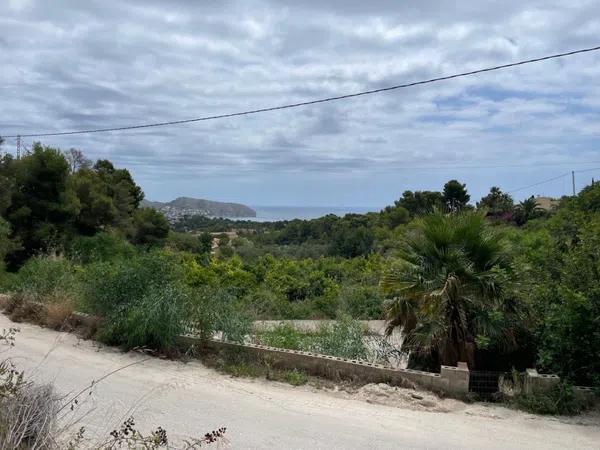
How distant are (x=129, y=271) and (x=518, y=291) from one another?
6.73 m

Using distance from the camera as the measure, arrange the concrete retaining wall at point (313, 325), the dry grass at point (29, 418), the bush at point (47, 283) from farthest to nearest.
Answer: the bush at point (47, 283)
the concrete retaining wall at point (313, 325)
the dry grass at point (29, 418)

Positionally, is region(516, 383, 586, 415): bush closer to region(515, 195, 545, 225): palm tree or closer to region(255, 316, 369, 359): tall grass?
region(255, 316, 369, 359): tall grass

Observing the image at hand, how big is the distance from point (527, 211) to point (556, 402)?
163 feet

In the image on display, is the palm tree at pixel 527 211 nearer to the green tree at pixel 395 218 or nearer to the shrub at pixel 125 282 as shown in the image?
the green tree at pixel 395 218

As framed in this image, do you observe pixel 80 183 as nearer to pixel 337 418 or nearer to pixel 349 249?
pixel 349 249

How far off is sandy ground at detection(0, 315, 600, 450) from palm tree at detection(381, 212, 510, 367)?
3.73 feet

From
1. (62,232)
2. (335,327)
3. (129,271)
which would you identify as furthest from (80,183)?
(335,327)

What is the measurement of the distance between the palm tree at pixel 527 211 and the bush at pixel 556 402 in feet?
146

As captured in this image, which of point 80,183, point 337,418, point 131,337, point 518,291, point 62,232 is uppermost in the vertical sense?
point 80,183

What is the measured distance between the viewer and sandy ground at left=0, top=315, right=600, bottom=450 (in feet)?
21.3

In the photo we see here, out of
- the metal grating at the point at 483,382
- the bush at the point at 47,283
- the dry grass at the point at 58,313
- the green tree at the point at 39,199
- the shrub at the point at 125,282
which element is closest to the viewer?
the metal grating at the point at 483,382

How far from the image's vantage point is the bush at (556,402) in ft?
24.8

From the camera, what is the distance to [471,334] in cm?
895

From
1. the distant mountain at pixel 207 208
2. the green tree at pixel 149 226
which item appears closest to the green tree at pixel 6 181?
the green tree at pixel 149 226
